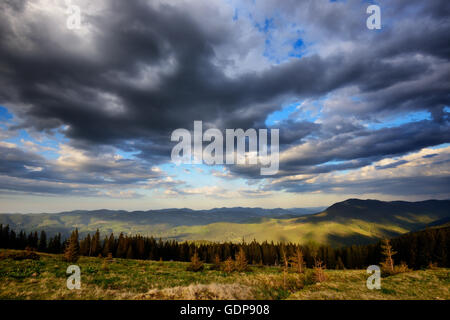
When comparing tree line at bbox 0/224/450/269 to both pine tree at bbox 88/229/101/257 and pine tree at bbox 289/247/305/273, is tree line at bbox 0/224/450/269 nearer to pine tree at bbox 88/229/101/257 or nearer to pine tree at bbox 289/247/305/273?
pine tree at bbox 88/229/101/257

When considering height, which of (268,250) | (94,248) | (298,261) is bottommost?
Answer: (268,250)

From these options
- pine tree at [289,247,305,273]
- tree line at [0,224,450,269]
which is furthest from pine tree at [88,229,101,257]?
pine tree at [289,247,305,273]

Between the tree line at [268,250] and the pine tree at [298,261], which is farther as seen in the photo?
the tree line at [268,250]

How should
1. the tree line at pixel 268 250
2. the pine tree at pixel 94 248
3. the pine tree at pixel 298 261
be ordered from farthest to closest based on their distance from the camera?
the pine tree at pixel 94 248 < the tree line at pixel 268 250 < the pine tree at pixel 298 261

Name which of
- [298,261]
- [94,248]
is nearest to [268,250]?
[298,261]

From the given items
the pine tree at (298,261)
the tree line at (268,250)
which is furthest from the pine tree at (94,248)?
the pine tree at (298,261)

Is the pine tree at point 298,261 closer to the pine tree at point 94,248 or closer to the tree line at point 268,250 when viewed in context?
the tree line at point 268,250

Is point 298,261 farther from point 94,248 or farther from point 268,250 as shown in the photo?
point 94,248

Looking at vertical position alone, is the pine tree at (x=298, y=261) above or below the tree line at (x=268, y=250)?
above

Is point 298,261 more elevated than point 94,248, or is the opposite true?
point 298,261

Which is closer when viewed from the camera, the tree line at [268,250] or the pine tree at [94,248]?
the tree line at [268,250]

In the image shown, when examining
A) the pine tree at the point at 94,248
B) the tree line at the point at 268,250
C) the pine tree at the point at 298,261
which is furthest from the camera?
the pine tree at the point at 94,248
